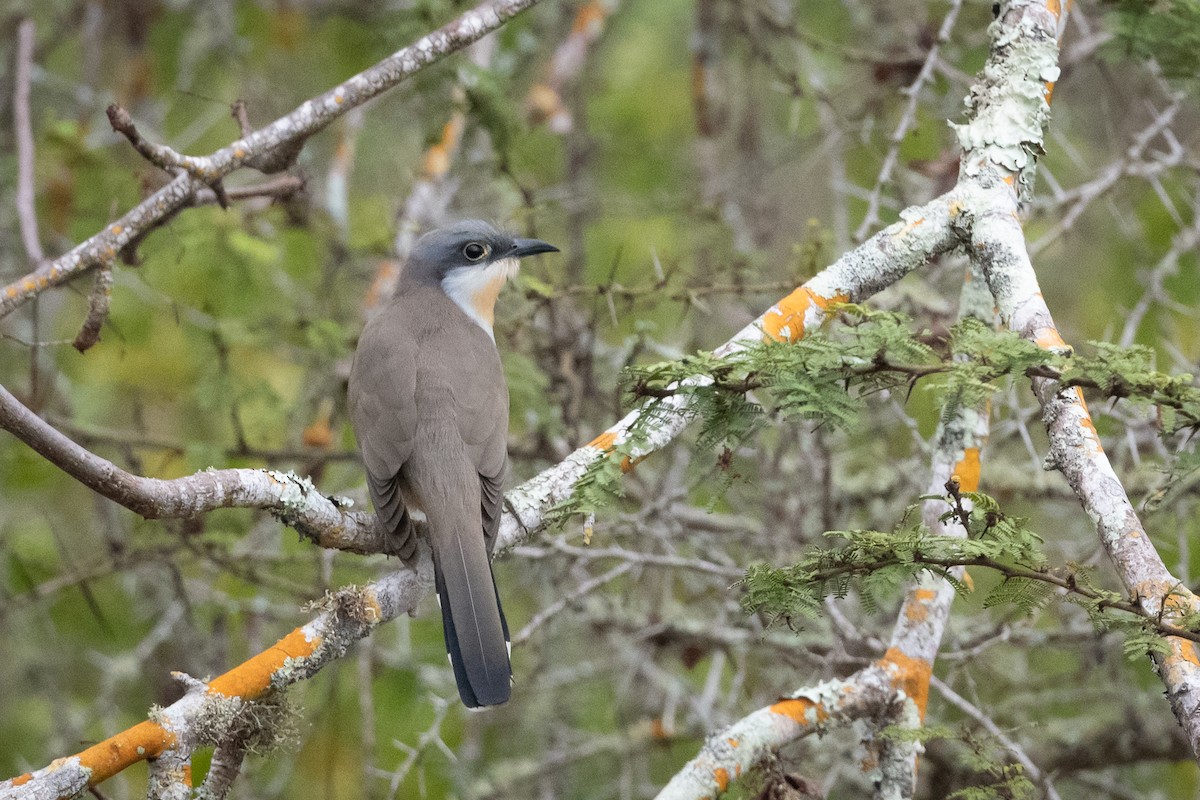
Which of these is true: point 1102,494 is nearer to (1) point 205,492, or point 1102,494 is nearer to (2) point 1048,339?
(2) point 1048,339

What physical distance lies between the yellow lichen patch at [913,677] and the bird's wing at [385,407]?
1.46m

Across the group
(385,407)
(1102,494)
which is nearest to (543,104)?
(385,407)

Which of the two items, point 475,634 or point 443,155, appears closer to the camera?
point 475,634

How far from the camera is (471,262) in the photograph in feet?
16.9

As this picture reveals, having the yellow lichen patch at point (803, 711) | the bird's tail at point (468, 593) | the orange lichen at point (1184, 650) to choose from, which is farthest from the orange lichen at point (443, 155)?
the orange lichen at point (1184, 650)

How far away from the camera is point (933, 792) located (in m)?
4.89

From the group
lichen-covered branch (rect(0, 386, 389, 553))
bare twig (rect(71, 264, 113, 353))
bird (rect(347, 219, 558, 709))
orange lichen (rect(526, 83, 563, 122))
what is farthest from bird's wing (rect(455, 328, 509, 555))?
orange lichen (rect(526, 83, 563, 122))

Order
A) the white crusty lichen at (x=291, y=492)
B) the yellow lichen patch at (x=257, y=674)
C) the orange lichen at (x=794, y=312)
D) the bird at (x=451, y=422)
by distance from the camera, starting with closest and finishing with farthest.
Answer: the yellow lichen patch at (x=257, y=674) → the white crusty lichen at (x=291, y=492) → the orange lichen at (x=794, y=312) → the bird at (x=451, y=422)

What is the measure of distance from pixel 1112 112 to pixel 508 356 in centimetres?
403

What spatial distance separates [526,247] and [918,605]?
7.83 feet

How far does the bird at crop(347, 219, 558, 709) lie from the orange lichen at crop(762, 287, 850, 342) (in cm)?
113

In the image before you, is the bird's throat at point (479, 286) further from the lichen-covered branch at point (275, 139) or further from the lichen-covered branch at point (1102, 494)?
the lichen-covered branch at point (1102, 494)

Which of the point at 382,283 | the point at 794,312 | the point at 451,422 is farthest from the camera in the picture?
the point at 382,283

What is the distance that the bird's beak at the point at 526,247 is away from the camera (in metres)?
5.02
